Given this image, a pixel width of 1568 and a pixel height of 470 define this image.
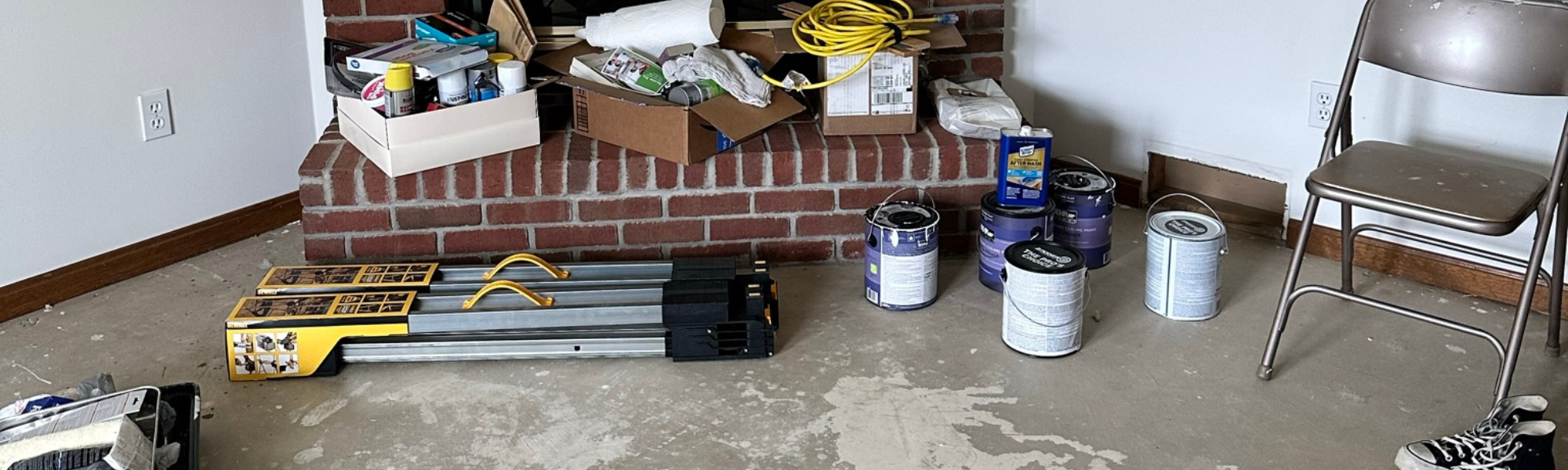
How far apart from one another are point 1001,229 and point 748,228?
0.57 meters

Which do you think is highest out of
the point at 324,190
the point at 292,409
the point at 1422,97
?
the point at 1422,97

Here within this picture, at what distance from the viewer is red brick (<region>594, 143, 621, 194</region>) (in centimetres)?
290

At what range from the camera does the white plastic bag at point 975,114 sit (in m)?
3.00

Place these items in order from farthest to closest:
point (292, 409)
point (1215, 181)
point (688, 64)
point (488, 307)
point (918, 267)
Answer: point (1215, 181) < point (688, 64) < point (918, 267) < point (488, 307) < point (292, 409)

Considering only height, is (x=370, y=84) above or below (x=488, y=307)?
above

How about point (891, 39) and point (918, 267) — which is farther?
point (891, 39)

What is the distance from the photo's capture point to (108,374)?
2.42m

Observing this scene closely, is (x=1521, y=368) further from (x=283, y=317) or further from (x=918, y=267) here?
(x=283, y=317)

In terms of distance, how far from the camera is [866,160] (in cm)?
296

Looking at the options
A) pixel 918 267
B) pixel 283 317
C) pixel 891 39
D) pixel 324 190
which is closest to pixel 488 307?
pixel 283 317

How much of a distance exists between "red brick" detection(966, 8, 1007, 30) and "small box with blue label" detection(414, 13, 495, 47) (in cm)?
117

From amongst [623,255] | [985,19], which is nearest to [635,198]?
[623,255]

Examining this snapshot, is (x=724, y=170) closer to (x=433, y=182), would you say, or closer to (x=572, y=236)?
(x=572, y=236)

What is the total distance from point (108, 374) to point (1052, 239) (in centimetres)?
189
